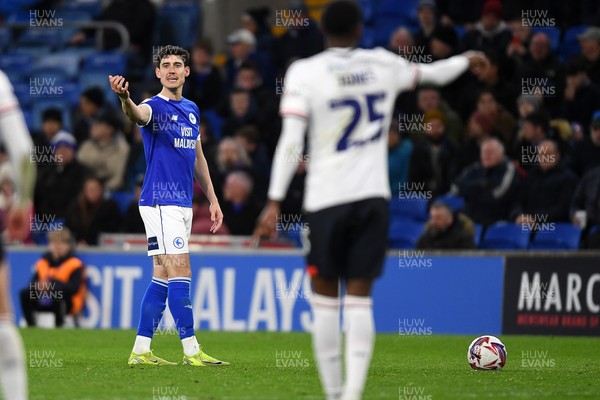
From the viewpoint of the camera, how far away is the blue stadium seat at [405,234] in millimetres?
18297

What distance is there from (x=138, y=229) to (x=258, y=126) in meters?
2.50

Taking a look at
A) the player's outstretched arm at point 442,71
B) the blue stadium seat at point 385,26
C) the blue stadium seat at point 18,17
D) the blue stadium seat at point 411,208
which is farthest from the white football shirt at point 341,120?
the blue stadium seat at point 18,17

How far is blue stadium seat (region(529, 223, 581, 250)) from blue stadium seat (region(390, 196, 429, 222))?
1.84 meters

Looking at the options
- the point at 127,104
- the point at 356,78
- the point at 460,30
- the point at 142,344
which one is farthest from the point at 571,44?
the point at 356,78

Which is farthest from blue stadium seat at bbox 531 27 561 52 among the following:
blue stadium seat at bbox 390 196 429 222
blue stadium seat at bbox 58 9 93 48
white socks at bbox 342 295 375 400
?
white socks at bbox 342 295 375 400

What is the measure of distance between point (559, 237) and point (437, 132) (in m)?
2.51

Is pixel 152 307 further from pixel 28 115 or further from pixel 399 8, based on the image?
pixel 28 115

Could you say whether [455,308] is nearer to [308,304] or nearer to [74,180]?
[308,304]

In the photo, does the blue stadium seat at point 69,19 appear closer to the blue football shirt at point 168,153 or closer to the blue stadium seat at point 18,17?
the blue stadium seat at point 18,17

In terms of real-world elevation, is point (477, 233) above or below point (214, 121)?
below

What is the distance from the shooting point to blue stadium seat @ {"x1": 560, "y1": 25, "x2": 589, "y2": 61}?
20.2m

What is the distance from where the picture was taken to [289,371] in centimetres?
1108

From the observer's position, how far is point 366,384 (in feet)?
32.3

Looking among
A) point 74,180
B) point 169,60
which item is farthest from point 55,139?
point 169,60
